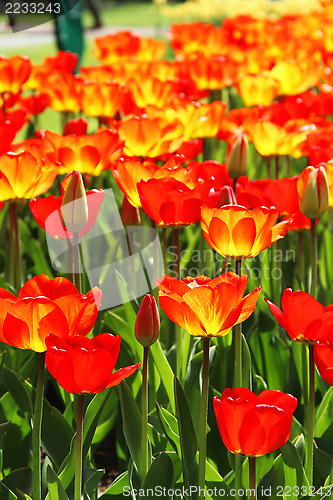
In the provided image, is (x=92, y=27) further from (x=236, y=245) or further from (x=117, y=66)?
(x=236, y=245)

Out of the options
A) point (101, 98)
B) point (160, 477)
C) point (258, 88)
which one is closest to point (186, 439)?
point (160, 477)

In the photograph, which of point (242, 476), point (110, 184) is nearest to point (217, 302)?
point (242, 476)

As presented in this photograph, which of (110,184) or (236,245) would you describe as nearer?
(236,245)

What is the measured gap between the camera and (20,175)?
167 centimetres

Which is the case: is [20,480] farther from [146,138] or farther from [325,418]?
[146,138]

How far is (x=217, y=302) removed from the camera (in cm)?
112

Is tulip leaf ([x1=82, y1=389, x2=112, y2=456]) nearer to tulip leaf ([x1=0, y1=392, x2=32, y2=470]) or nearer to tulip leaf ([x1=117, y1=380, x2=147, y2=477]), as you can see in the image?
tulip leaf ([x1=117, y1=380, x2=147, y2=477])

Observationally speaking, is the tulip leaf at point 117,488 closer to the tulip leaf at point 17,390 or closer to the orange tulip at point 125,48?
the tulip leaf at point 17,390

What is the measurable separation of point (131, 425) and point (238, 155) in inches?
34.7

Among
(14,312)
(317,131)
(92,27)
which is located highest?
(14,312)

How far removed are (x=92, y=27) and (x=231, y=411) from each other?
1409 centimetres

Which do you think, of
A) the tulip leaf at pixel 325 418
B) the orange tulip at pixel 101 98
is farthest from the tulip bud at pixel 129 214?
the orange tulip at pixel 101 98

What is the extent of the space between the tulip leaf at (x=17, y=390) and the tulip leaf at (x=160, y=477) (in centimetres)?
40

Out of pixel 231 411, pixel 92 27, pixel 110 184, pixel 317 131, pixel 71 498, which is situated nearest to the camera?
pixel 231 411
